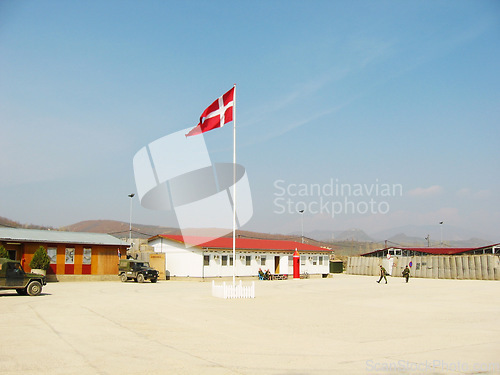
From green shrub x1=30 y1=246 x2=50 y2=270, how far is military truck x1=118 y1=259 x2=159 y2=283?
6.14 meters

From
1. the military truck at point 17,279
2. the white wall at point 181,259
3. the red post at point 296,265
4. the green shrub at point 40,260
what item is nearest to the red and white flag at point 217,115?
the military truck at point 17,279

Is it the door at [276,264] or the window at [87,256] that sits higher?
the window at [87,256]

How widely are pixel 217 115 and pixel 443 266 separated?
A: 39.3 m

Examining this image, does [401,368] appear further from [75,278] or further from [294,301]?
[75,278]

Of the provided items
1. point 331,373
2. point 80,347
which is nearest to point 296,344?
point 331,373

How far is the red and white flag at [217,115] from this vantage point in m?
26.7

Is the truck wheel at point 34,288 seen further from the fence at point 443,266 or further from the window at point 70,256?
the fence at point 443,266

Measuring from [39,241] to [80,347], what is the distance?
30.1 metres

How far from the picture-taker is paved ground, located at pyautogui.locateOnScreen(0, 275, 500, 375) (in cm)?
938

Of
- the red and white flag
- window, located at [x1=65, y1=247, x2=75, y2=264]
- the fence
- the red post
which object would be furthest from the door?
the red and white flag

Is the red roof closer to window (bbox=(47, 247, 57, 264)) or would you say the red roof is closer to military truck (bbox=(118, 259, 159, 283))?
military truck (bbox=(118, 259, 159, 283))

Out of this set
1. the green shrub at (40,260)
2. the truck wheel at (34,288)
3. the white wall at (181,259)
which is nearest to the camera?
the truck wheel at (34,288)

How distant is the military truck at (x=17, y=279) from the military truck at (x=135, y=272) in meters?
16.0

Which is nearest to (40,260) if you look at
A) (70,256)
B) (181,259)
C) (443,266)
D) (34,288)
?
(70,256)
